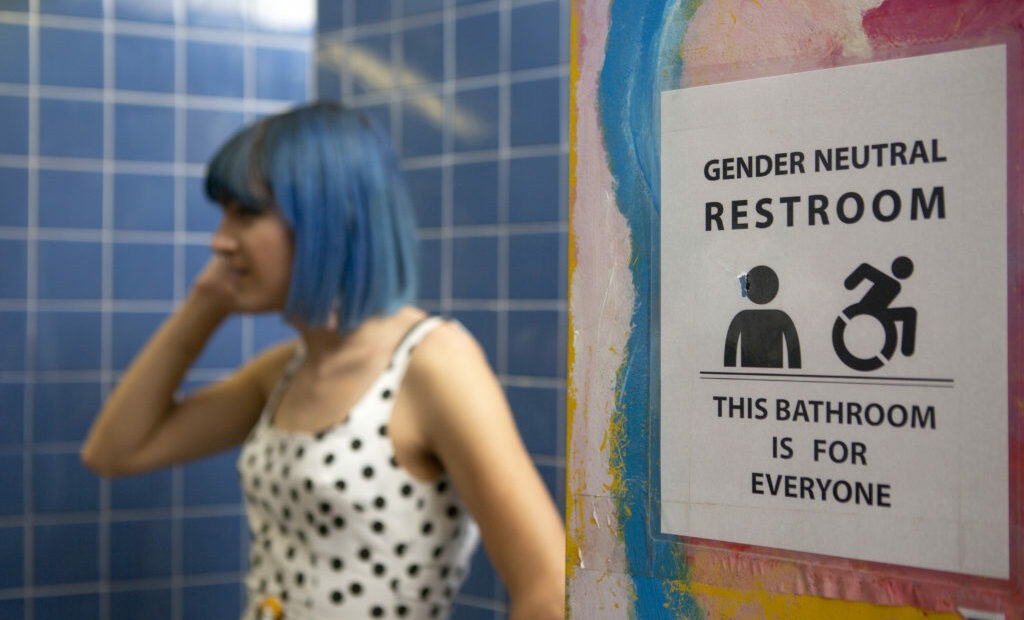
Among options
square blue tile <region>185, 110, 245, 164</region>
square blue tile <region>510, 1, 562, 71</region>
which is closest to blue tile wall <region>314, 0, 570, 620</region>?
square blue tile <region>510, 1, 562, 71</region>

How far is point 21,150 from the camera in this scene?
5.75ft

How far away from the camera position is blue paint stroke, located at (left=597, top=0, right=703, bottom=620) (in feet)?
1.14

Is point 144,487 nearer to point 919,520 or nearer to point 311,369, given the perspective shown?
point 311,369

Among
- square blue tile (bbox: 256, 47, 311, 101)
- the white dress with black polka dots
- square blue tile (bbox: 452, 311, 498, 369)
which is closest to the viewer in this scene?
the white dress with black polka dots

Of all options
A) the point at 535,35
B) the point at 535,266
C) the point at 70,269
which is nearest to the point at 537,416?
the point at 535,266

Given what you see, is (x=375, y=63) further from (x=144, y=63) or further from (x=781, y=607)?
(x=781, y=607)

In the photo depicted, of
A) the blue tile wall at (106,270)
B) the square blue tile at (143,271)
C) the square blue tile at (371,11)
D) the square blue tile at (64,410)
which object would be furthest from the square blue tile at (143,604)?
the square blue tile at (371,11)

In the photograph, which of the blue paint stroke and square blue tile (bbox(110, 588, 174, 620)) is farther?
square blue tile (bbox(110, 588, 174, 620))

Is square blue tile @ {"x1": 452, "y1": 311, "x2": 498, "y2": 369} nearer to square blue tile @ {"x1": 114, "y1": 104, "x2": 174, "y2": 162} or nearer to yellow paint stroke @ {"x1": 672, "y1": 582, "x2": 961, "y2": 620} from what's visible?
square blue tile @ {"x1": 114, "y1": 104, "x2": 174, "y2": 162}

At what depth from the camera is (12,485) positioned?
1740 millimetres

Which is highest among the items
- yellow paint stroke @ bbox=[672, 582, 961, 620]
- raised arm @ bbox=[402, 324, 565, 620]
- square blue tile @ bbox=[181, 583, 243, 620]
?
yellow paint stroke @ bbox=[672, 582, 961, 620]

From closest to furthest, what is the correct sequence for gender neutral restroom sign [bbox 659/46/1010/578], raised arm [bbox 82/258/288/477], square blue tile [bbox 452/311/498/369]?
gender neutral restroom sign [bbox 659/46/1010/578] < raised arm [bbox 82/258/288/477] < square blue tile [bbox 452/311/498/369]

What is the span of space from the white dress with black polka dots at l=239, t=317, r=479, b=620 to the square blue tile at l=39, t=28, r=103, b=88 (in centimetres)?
86

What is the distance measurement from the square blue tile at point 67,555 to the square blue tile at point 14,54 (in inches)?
29.6
